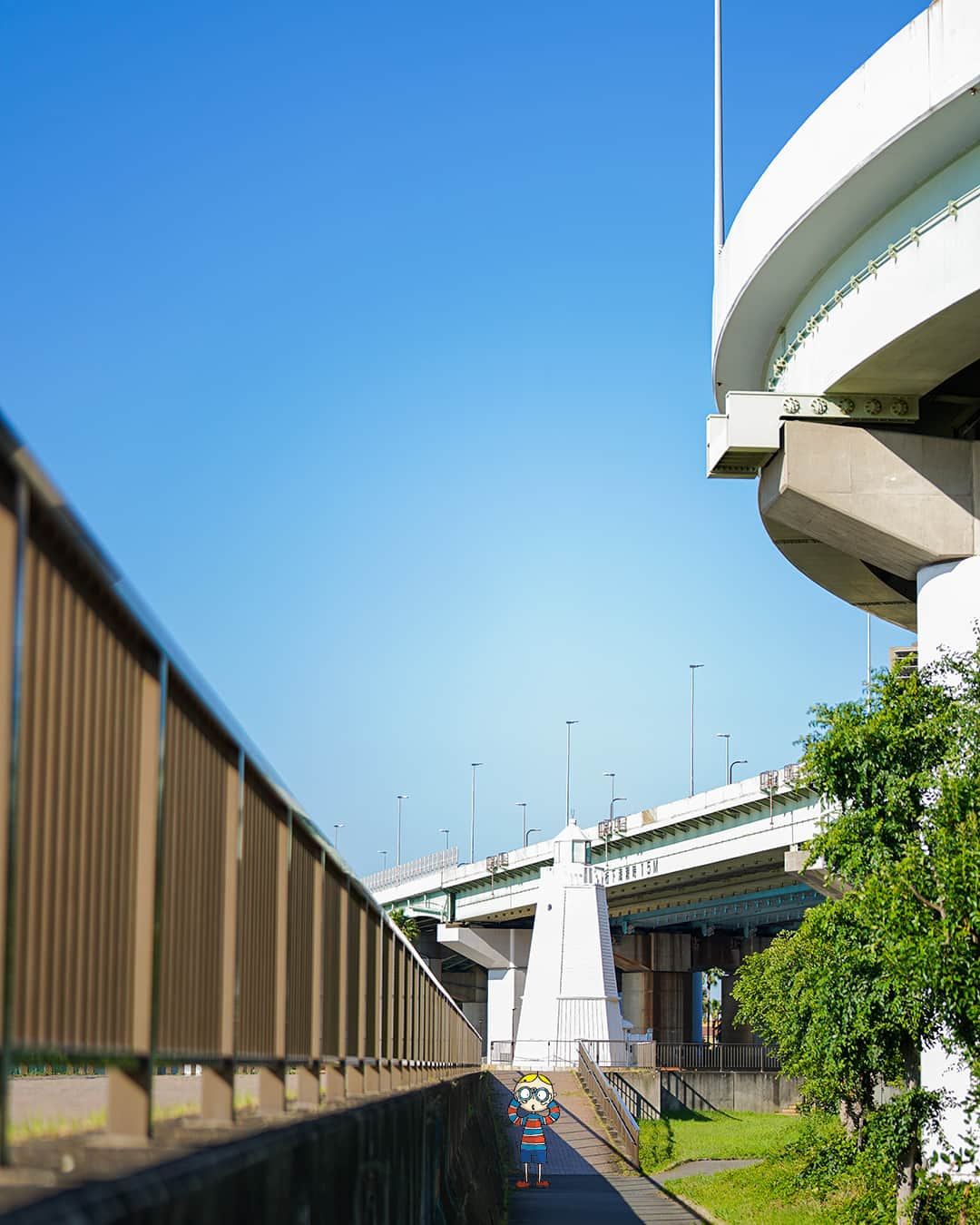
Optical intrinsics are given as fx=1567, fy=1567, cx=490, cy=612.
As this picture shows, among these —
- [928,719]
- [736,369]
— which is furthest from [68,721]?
[736,369]

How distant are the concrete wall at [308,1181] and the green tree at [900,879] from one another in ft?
16.4

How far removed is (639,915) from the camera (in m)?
91.7

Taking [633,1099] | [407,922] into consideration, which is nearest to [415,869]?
[407,922]

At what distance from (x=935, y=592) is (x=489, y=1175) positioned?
12050 mm

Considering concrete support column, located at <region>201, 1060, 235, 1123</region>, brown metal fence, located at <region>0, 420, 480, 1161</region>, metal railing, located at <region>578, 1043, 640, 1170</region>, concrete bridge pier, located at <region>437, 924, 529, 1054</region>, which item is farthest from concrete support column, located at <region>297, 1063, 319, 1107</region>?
concrete bridge pier, located at <region>437, 924, 529, 1054</region>

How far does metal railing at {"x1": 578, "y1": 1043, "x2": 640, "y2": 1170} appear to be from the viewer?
44.8 metres

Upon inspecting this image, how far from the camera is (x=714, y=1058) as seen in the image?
8731 centimetres

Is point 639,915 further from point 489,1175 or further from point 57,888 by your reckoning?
point 57,888

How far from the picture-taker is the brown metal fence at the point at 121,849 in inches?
156

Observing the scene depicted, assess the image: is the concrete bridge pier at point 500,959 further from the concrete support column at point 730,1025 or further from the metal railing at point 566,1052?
the concrete support column at point 730,1025

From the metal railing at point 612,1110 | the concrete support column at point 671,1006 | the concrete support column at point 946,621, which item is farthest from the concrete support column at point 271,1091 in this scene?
the concrete support column at point 671,1006

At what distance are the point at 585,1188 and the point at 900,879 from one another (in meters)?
20.9

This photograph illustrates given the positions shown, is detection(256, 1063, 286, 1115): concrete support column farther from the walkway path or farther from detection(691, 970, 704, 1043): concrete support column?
detection(691, 970, 704, 1043): concrete support column

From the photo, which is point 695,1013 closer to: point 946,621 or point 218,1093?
point 946,621
